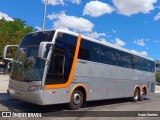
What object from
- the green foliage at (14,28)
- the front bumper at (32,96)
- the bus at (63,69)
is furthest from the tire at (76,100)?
the green foliage at (14,28)

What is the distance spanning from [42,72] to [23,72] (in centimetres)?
103

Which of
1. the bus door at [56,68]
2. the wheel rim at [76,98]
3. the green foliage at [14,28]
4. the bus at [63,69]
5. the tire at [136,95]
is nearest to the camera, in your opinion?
the bus at [63,69]

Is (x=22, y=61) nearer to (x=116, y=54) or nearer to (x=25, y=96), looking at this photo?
(x=25, y=96)

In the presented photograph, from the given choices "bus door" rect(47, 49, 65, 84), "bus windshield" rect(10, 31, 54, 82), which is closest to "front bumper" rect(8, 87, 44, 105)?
"bus windshield" rect(10, 31, 54, 82)

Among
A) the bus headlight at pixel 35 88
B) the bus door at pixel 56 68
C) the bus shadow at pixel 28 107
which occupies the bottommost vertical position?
the bus shadow at pixel 28 107

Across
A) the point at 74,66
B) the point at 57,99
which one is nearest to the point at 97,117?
the point at 57,99

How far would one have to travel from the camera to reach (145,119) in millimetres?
10516

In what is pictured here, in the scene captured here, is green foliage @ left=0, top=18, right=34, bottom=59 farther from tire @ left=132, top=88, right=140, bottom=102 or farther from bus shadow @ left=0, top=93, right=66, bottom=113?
bus shadow @ left=0, top=93, right=66, bottom=113

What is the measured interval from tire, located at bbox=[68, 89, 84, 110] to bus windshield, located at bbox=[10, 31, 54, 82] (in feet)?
7.31

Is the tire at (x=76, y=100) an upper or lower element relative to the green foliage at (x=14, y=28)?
lower

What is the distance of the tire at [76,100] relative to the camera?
457 inches

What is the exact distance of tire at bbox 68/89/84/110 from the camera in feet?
38.1

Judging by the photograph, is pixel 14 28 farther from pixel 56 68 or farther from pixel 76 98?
pixel 56 68

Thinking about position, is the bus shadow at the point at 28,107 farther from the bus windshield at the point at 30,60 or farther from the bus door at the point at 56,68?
the bus door at the point at 56,68
